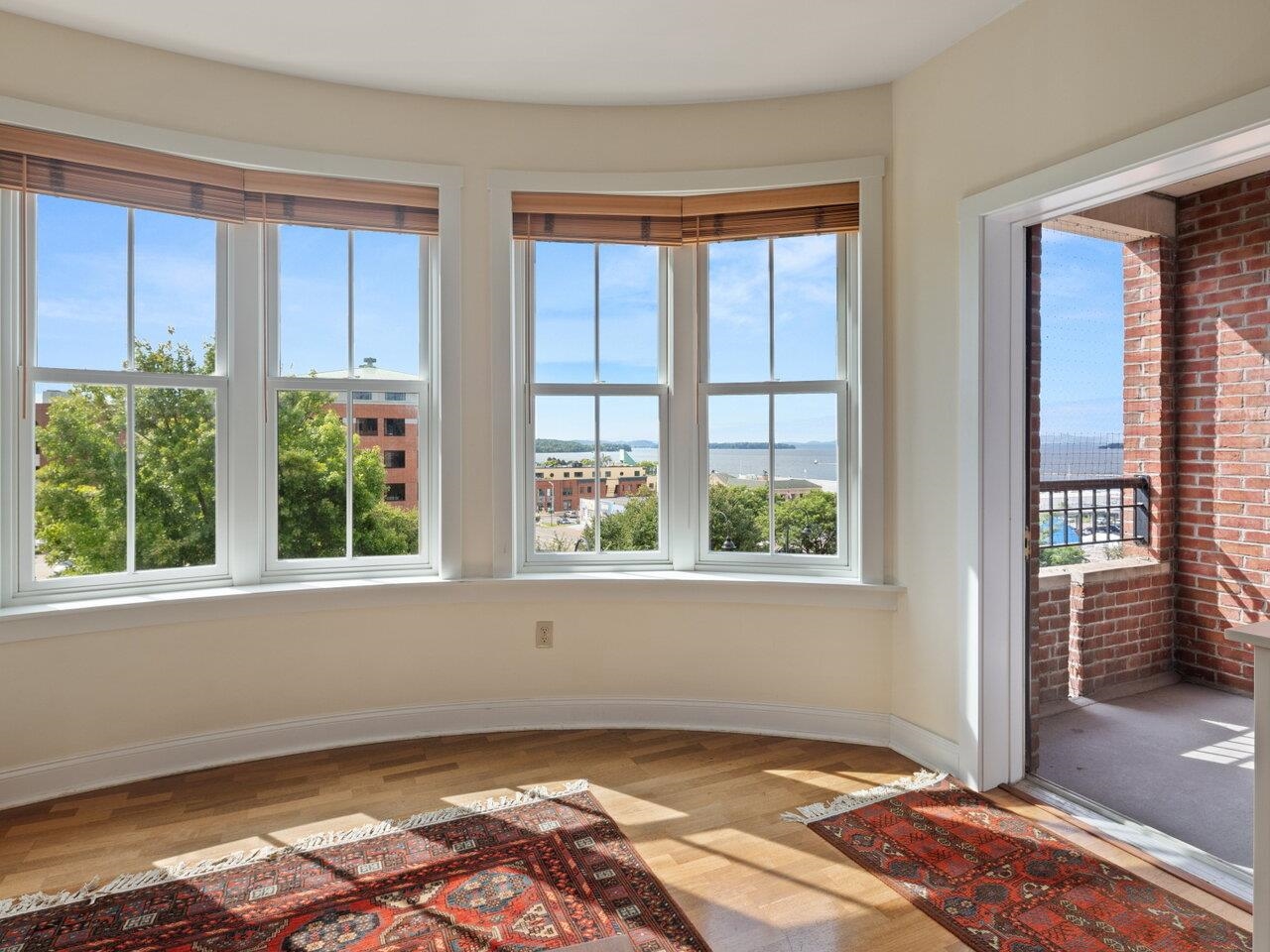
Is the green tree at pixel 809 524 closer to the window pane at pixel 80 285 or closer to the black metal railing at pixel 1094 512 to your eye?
the black metal railing at pixel 1094 512

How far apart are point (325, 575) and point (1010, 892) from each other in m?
2.82

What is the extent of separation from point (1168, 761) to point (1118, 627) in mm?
1026

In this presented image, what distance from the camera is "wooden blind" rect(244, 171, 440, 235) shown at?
3084 mm

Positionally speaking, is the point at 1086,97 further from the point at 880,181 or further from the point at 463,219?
the point at 463,219

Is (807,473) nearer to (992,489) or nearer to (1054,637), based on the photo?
(992,489)

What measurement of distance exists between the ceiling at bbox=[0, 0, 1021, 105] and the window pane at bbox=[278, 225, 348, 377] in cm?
67

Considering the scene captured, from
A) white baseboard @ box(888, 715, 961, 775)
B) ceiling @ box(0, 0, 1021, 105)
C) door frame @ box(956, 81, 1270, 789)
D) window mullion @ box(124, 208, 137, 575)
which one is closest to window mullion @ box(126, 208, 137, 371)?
window mullion @ box(124, 208, 137, 575)

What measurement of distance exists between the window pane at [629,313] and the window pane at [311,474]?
1.25 meters

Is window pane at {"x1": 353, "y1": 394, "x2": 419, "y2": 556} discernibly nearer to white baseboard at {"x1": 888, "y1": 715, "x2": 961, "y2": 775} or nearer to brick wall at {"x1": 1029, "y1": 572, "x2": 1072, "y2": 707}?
white baseboard at {"x1": 888, "y1": 715, "x2": 961, "y2": 775}

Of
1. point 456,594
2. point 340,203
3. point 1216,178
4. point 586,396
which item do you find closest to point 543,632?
point 456,594

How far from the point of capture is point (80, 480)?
2848mm

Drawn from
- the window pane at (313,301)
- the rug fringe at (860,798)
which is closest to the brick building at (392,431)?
the window pane at (313,301)

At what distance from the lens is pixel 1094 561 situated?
3959 millimetres

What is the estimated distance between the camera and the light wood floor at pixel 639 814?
6.80 feet
